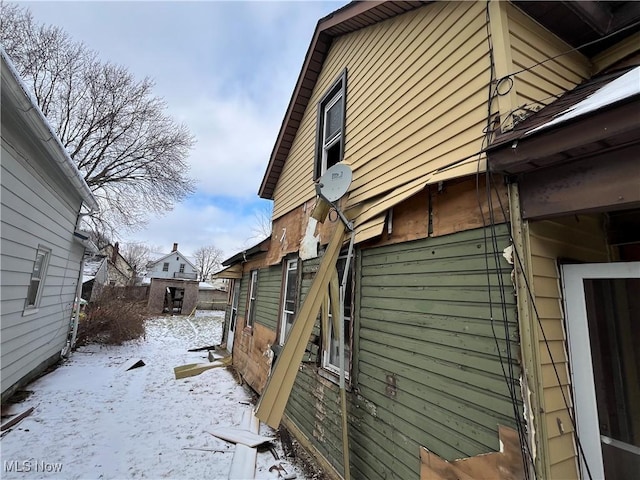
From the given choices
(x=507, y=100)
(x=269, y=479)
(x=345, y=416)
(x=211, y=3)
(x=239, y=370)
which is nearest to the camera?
(x=507, y=100)

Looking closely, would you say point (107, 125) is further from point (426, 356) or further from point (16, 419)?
point (426, 356)

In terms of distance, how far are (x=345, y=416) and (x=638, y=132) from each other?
10.9ft

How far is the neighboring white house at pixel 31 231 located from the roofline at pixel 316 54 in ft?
14.1

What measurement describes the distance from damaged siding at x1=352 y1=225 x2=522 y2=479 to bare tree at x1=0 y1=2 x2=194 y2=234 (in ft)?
61.3

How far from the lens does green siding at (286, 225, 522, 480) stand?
2102 millimetres

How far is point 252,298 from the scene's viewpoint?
8289 mm

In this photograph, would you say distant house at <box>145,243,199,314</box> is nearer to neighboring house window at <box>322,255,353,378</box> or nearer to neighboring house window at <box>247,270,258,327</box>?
neighboring house window at <box>247,270,258,327</box>

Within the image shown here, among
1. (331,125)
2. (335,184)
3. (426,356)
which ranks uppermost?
(331,125)

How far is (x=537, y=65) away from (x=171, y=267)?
4874 centimetres

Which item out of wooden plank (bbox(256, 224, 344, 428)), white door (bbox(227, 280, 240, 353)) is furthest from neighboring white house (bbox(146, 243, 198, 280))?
wooden plank (bbox(256, 224, 344, 428))

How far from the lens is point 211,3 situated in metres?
6.44

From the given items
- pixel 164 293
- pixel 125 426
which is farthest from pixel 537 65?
pixel 164 293

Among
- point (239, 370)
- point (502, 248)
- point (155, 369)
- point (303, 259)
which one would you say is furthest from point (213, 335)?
point (502, 248)

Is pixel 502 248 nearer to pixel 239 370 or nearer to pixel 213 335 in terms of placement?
pixel 239 370
